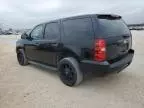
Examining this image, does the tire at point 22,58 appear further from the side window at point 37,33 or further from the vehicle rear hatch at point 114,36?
the vehicle rear hatch at point 114,36

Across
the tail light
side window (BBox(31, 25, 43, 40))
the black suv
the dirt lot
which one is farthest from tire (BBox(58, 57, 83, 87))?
side window (BBox(31, 25, 43, 40))

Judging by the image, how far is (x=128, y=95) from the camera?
436 centimetres

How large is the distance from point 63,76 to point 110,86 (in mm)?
1318

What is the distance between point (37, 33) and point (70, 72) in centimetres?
228

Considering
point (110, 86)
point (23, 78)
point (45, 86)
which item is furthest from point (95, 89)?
point (23, 78)

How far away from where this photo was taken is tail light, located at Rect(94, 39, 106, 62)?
13.8ft

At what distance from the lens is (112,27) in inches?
185

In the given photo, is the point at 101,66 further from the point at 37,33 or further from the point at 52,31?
the point at 37,33

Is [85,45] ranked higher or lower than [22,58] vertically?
higher

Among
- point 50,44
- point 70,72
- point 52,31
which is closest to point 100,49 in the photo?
point 70,72

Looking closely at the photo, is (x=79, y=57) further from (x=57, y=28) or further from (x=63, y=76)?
(x=57, y=28)

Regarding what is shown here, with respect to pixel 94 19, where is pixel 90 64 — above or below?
below

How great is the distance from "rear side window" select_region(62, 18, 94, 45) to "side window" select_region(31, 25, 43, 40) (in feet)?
4.22

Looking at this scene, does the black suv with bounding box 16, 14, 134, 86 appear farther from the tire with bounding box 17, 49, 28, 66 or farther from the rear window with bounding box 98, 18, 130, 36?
the tire with bounding box 17, 49, 28, 66
